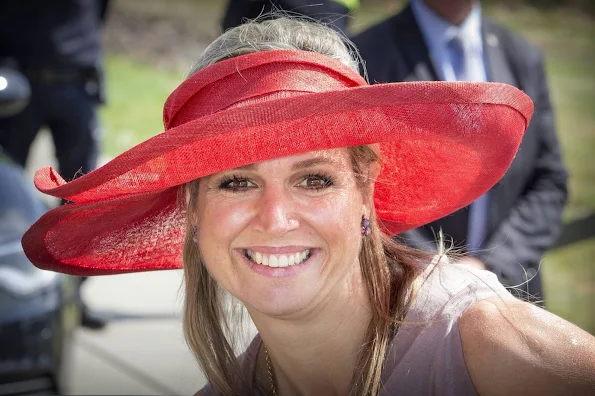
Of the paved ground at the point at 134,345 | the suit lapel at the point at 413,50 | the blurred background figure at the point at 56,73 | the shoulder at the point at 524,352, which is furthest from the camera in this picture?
the blurred background figure at the point at 56,73

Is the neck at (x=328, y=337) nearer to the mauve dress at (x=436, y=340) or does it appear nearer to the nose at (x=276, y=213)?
the mauve dress at (x=436, y=340)

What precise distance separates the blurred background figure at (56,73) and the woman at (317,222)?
9.71 ft

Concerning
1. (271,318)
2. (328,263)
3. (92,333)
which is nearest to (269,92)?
(328,263)

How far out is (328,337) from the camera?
2.38 metres

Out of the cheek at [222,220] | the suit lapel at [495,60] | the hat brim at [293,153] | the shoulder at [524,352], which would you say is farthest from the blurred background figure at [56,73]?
the shoulder at [524,352]

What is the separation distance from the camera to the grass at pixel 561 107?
6411mm

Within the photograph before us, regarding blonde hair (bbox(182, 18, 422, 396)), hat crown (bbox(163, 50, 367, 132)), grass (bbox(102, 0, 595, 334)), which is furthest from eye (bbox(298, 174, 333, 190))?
grass (bbox(102, 0, 595, 334))

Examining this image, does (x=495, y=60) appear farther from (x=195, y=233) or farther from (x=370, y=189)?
(x=195, y=233)

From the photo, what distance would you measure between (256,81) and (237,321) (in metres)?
0.88

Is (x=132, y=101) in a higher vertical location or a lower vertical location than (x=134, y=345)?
higher

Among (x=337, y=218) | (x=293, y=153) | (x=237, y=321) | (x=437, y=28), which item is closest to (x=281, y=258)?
(x=337, y=218)

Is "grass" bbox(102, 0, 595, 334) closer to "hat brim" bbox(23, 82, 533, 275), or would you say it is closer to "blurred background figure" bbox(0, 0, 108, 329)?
"blurred background figure" bbox(0, 0, 108, 329)

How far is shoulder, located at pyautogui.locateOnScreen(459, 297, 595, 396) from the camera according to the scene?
1896mm

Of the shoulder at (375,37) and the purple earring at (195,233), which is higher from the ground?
the shoulder at (375,37)
